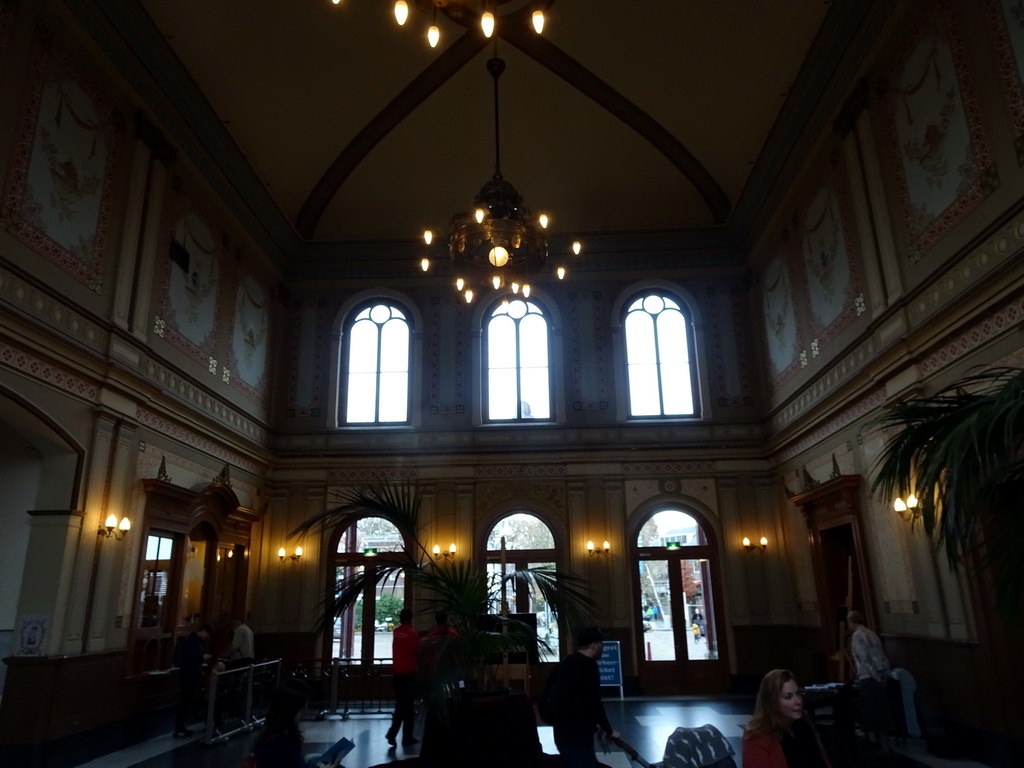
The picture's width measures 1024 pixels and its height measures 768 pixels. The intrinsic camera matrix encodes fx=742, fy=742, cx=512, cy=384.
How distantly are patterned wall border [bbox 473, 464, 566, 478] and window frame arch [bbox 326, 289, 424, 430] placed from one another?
154 cm

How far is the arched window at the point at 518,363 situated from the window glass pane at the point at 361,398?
7.28 ft

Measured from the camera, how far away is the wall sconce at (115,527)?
8375 mm

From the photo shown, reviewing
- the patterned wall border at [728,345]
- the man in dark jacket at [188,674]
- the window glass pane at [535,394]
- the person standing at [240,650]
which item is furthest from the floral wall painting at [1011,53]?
the person standing at [240,650]

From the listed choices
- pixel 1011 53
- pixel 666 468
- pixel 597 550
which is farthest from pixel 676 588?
pixel 1011 53

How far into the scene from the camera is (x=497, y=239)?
8047 millimetres

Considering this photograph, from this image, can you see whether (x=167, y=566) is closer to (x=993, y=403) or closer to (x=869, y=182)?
(x=993, y=403)

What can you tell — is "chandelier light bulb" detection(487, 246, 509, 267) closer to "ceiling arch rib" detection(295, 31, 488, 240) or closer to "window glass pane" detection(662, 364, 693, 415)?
"ceiling arch rib" detection(295, 31, 488, 240)

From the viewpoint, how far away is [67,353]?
7.76 metres

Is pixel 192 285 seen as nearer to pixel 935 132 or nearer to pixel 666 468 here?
pixel 666 468

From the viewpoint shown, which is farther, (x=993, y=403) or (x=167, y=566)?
(x=167, y=566)

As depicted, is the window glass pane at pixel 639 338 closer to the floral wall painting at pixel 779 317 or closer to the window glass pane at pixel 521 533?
the floral wall painting at pixel 779 317

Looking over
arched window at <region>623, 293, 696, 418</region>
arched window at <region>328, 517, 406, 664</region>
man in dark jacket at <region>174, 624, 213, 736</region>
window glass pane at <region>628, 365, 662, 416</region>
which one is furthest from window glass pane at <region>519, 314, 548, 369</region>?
man in dark jacket at <region>174, 624, 213, 736</region>

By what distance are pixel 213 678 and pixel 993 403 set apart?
8378 millimetres

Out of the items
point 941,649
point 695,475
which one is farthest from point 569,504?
point 941,649
